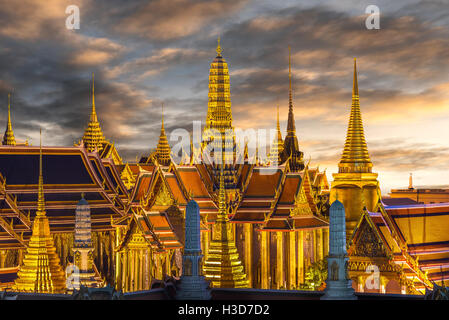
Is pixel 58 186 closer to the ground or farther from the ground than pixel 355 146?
closer to the ground

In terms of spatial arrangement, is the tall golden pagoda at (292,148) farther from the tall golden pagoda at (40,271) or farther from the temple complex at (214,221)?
the tall golden pagoda at (40,271)

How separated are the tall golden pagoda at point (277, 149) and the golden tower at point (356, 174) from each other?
19.5 m

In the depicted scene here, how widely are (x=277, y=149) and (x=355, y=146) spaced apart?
2357cm

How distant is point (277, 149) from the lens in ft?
221

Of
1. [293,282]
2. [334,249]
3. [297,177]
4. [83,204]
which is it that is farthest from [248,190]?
[334,249]

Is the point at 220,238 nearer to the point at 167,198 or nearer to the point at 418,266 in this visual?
the point at 418,266

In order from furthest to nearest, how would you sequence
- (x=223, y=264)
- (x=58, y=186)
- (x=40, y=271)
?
(x=58, y=186) → (x=40, y=271) → (x=223, y=264)

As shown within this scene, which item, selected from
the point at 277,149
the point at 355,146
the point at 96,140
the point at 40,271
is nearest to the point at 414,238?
the point at 355,146

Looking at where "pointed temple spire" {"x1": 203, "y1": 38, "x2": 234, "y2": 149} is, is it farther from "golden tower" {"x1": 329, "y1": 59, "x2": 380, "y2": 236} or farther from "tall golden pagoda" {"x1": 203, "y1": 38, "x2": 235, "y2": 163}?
"golden tower" {"x1": 329, "y1": 59, "x2": 380, "y2": 236}

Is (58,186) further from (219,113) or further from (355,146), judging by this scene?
(355,146)

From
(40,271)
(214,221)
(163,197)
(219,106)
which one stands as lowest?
(40,271)

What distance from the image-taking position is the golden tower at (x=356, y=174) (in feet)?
143

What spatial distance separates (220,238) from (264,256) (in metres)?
13.5

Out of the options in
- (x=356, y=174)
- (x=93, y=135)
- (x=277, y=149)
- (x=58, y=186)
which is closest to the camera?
(x=356, y=174)
